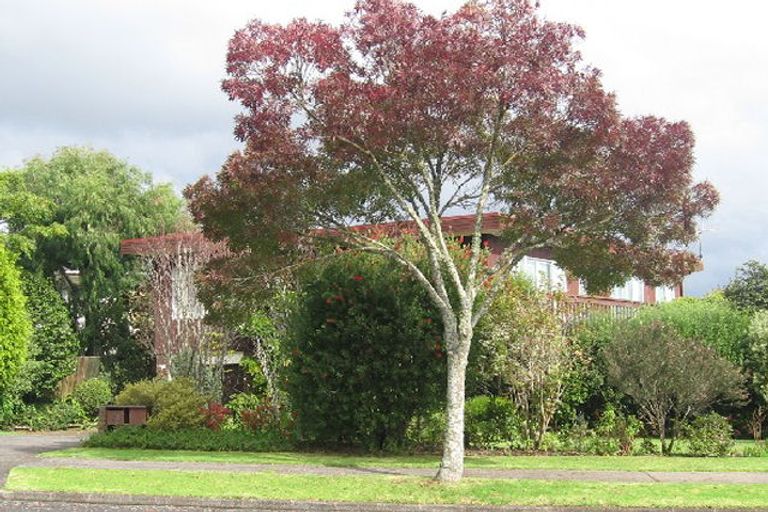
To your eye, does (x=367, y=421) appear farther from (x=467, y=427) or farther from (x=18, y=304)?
(x=18, y=304)

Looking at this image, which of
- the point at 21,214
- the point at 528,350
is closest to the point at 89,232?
the point at 21,214

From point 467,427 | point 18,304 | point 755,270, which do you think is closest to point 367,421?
point 467,427

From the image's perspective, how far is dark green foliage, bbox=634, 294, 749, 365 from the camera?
2389 centimetres

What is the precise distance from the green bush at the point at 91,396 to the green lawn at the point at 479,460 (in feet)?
34.7

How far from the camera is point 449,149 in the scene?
15.5m

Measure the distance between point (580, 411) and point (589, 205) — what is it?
9.36 m

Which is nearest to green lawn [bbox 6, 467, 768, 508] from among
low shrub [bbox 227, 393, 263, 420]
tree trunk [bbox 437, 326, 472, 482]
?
tree trunk [bbox 437, 326, 472, 482]

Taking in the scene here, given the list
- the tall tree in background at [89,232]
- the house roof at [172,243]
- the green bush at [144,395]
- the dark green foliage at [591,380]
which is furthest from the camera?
the tall tree in background at [89,232]

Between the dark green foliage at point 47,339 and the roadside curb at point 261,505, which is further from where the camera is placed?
the dark green foliage at point 47,339

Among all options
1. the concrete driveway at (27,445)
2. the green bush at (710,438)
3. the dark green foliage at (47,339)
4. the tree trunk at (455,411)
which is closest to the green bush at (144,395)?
the concrete driveway at (27,445)

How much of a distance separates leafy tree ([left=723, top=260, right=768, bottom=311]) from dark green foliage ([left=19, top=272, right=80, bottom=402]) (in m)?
20.9

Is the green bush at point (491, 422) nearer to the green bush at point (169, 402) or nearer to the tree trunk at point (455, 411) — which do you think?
the tree trunk at point (455, 411)

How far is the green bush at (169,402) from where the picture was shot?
66.3 ft

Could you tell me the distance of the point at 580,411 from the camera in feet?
78.0
